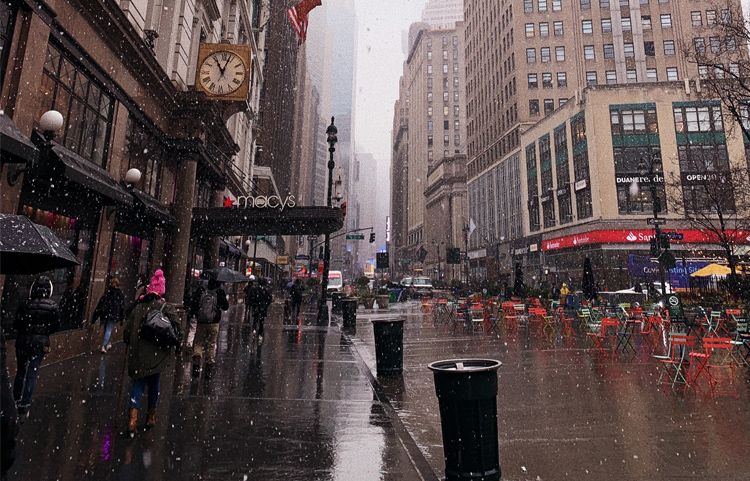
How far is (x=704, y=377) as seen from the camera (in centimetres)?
816

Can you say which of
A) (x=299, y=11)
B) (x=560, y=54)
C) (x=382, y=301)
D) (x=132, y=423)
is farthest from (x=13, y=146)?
(x=560, y=54)

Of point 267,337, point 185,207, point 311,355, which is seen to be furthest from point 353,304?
point 185,207

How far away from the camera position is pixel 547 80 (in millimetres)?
57188

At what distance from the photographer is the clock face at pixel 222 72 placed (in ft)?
52.4

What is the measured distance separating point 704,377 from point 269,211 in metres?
14.0

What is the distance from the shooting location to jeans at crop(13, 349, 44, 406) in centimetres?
555

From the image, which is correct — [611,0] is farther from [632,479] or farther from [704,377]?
[632,479]

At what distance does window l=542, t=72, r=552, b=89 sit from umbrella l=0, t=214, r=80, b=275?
62948 mm

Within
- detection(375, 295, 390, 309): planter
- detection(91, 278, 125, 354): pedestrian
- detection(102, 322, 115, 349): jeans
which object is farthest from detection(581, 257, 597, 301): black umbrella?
detection(102, 322, 115, 349): jeans

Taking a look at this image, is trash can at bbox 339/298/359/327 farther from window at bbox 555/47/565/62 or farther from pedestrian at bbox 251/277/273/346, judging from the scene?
window at bbox 555/47/565/62

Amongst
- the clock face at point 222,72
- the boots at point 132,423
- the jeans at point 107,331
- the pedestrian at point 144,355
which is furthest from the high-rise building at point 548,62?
the boots at point 132,423

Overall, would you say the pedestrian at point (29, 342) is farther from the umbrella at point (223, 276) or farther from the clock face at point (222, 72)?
the clock face at point (222, 72)

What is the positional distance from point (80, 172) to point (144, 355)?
523 centimetres

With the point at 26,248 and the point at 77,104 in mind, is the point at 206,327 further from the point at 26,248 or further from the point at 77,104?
the point at 77,104
